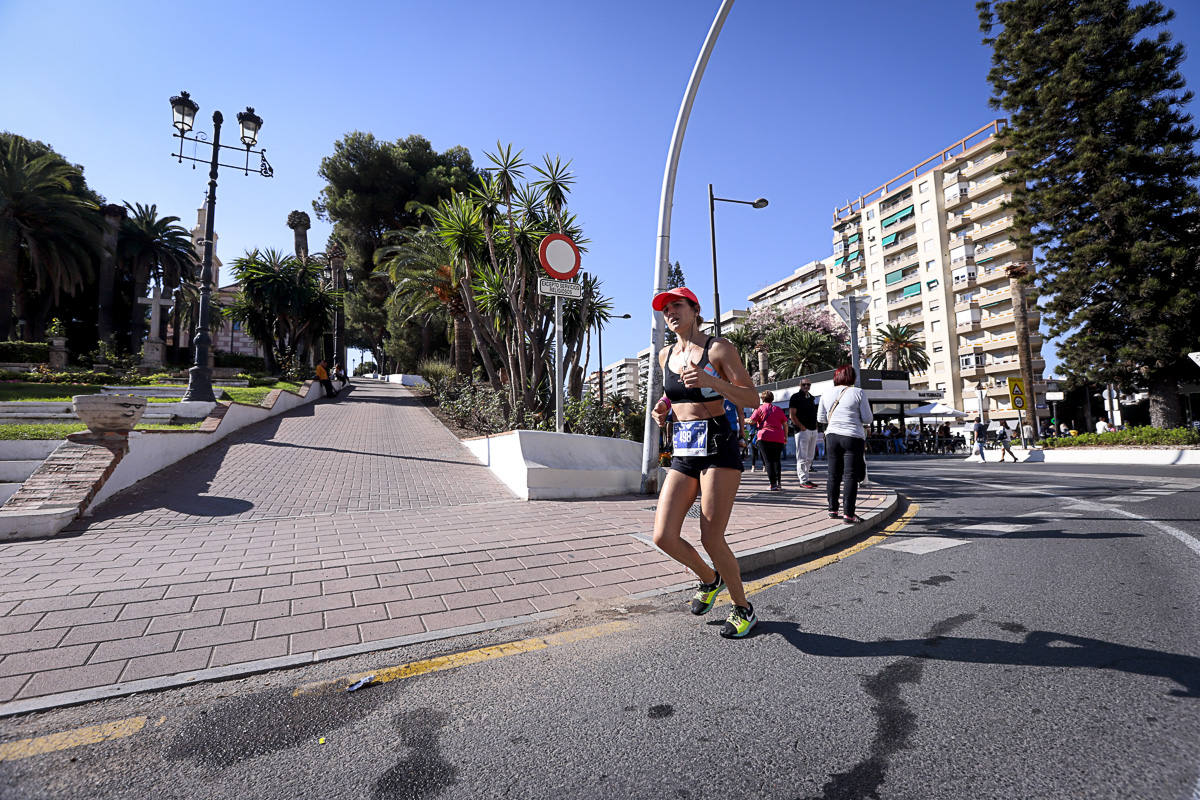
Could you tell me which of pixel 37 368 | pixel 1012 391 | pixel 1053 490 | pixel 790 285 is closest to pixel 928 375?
pixel 790 285

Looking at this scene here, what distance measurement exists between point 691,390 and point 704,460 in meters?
0.39

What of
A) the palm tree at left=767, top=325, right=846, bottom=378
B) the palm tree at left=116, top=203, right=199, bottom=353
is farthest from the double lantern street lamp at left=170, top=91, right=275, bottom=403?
the palm tree at left=767, top=325, right=846, bottom=378

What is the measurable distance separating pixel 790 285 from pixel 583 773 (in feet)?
285

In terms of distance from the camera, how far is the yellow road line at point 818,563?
12.9ft

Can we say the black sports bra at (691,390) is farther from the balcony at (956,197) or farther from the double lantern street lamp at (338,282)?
the balcony at (956,197)

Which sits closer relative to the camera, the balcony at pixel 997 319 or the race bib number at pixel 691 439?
the race bib number at pixel 691 439

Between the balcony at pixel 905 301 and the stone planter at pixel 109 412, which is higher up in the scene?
the balcony at pixel 905 301

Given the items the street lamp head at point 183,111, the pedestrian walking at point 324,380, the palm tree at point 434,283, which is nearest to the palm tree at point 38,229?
the pedestrian walking at point 324,380

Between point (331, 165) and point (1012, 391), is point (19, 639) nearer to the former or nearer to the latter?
point (1012, 391)

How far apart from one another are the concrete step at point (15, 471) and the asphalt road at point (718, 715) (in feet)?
21.6

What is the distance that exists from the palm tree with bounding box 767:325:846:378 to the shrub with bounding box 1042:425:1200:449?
2518 centimetres

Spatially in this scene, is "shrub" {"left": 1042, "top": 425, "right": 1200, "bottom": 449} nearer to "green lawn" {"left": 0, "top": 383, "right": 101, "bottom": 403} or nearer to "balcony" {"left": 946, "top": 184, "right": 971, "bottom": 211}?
"green lawn" {"left": 0, "top": 383, "right": 101, "bottom": 403}

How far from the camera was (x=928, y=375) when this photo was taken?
177 ft

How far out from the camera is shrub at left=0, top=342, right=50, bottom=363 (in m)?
23.5
